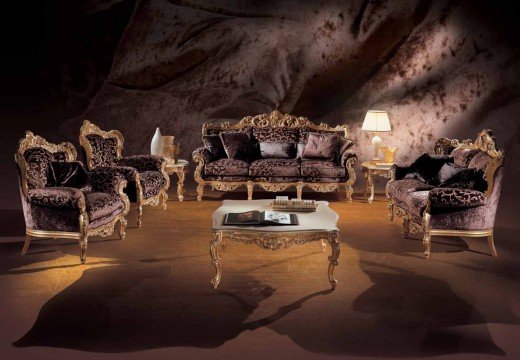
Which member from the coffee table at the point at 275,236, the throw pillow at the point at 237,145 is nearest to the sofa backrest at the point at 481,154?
the coffee table at the point at 275,236

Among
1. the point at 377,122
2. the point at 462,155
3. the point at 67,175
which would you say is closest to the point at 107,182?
the point at 67,175

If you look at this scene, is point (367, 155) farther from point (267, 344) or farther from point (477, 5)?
point (267, 344)

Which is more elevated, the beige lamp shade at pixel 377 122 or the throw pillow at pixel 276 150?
the beige lamp shade at pixel 377 122

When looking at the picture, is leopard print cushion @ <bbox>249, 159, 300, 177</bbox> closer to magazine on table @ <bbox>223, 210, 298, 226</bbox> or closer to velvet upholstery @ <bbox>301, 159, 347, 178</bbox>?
velvet upholstery @ <bbox>301, 159, 347, 178</bbox>

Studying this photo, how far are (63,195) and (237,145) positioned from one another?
3330 millimetres

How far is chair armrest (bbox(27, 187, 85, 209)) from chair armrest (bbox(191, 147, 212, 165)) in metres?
2.76

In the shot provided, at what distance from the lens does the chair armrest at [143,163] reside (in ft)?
20.7

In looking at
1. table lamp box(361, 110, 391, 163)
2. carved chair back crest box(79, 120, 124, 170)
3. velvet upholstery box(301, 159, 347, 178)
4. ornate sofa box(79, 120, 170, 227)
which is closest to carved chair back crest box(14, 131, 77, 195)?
Result: ornate sofa box(79, 120, 170, 227)

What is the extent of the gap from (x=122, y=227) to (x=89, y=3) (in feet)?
21.8

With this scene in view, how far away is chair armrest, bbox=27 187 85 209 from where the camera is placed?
4293 millimetres

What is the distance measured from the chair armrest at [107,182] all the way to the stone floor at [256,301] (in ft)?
1.59

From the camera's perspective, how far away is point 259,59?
9.08 m

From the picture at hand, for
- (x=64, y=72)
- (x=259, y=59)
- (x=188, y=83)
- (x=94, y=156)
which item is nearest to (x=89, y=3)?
(x=64, y=72)

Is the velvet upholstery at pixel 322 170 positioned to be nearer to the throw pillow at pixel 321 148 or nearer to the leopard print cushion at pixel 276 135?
the throw pillow at pixel 321 148
